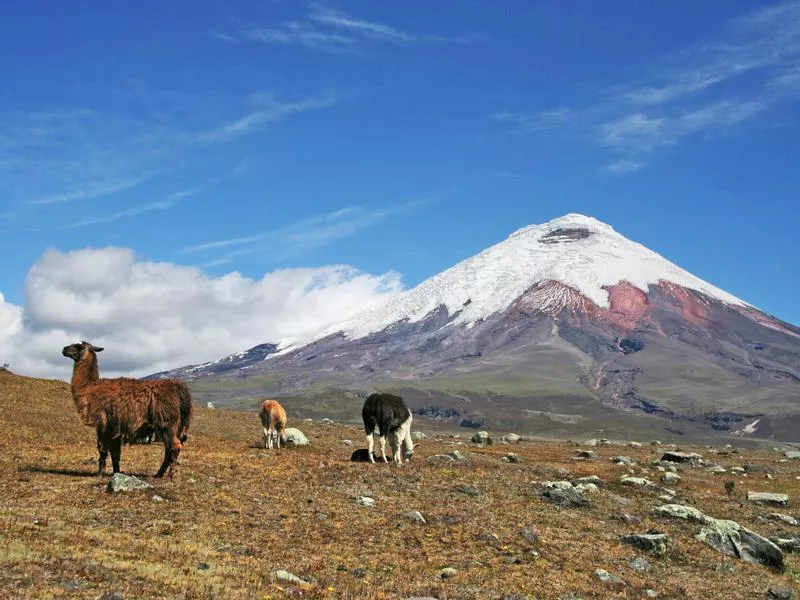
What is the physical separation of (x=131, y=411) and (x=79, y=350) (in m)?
A: 3.48

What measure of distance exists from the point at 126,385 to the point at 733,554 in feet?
64.7

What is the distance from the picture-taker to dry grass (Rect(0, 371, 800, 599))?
45.3 feet

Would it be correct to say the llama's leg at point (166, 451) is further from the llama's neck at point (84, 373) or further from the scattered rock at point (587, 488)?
the scattered rock at point (587, 488)

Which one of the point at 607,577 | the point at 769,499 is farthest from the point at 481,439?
the point at 607,577

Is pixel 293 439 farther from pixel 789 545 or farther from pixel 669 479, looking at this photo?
pixel 789 545

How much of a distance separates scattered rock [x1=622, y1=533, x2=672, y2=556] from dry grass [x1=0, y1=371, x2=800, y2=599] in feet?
1.32

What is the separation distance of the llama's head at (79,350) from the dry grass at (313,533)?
144 inches

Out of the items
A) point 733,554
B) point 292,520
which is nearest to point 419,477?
point 292,520

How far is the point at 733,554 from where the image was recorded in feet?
75.8

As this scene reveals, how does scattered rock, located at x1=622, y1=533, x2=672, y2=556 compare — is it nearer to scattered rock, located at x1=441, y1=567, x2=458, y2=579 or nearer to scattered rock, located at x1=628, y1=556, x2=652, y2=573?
scattered rock, located at x1=628, y1=556, x2=652, y2=573

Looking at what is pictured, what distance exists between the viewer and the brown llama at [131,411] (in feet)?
74.0

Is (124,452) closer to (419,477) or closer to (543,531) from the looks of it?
(419,477)

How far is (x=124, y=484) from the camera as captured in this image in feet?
66.5

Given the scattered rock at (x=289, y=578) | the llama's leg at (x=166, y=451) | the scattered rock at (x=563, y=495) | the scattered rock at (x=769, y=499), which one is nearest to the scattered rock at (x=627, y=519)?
the scattered rock at (x=563, y=495)
